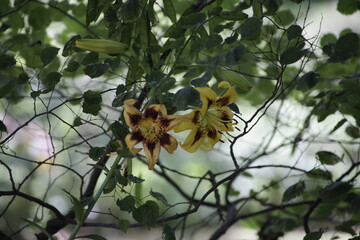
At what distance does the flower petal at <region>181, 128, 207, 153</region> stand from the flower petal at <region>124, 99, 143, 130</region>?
0.21ft

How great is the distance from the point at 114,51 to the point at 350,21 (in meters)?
1.30

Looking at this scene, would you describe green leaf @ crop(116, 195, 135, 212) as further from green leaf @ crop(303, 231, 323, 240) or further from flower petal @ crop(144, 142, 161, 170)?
green leaf @ crop(303, 231, 323, 240)

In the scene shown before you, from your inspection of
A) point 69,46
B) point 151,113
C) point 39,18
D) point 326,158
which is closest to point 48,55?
point 69,46

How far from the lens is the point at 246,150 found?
51.9 inches

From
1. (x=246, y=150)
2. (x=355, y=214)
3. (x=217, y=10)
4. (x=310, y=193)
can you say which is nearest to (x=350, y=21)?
(x=246, y=150)

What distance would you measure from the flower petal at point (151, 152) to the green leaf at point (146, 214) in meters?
0.05

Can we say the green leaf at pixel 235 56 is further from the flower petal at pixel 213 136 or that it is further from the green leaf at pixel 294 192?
the green leaf at pixel 294 192

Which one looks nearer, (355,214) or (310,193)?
(355,214)

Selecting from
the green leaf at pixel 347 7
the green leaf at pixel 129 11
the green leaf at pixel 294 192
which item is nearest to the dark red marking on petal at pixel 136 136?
the green leaf at pixel 129 11

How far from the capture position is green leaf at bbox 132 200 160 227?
0.52 metres

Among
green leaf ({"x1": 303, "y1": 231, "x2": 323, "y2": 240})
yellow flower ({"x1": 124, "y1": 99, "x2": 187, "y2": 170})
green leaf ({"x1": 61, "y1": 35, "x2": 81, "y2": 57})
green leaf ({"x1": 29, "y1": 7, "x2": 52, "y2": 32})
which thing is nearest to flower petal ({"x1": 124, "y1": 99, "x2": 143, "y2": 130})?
yellow flower ({"x1": 124, "y1": 99, "x2": 187, "y2": 170})

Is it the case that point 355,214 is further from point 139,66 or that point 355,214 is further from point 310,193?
point 139,66

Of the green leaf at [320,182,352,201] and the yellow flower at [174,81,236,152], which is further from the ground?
the yellow flower at [174,81,236,152]

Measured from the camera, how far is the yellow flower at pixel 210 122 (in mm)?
537
